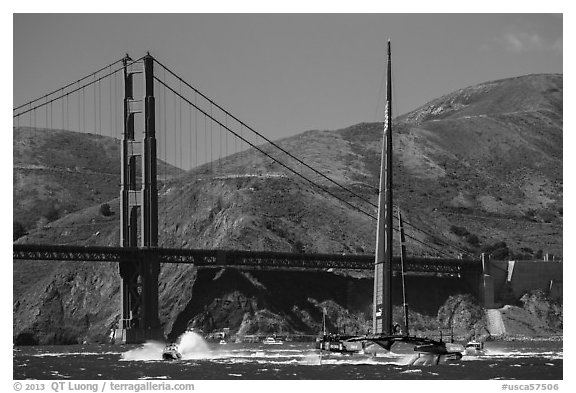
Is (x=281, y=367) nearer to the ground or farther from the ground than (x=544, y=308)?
nearer to the ground

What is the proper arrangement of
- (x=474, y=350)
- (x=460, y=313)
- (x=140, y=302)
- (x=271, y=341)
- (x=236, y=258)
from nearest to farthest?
(x=474, y=350), (x=140, y=302), (x=271, y=341), (x=236, y=258), (x=460, y=313)

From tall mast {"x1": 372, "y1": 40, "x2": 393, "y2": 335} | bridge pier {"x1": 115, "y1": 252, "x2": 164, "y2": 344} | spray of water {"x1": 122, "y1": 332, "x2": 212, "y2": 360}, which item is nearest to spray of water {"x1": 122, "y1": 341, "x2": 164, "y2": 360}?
spray of water {"x1": 122, "y1": 332, "x2": 212, "y2": 360}

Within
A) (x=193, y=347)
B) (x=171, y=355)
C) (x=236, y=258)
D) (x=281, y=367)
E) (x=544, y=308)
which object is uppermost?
(x=236, y=258)

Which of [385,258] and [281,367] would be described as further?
[281,367]

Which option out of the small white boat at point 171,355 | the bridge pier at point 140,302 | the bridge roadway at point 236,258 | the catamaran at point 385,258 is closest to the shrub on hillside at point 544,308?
the bridge roadway at point 236,258

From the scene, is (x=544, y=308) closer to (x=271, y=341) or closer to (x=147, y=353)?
(x=271, y=341)

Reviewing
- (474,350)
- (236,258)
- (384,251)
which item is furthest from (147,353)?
(236,258)

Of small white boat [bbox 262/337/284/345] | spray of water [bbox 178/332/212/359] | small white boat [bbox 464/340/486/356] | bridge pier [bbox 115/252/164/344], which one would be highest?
bridge pier [bbox 115/252/164/344]

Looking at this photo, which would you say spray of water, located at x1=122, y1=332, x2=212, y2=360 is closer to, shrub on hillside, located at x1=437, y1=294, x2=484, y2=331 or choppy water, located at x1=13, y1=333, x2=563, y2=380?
choppy water, located at x1=13, y1=333, x2=563, y2=380
